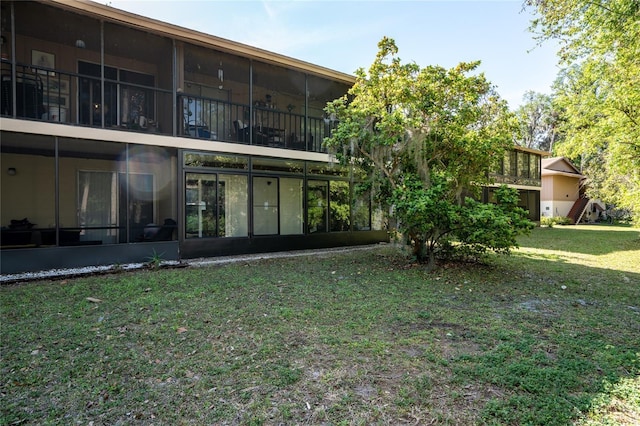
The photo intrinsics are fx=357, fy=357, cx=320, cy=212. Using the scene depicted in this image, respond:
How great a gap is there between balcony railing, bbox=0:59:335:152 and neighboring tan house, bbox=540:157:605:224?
2523 cm

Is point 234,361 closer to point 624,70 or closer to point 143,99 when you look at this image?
point 143,99

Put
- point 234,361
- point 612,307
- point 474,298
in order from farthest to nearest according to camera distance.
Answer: point 474,298 → point 612,307 → point 234,361

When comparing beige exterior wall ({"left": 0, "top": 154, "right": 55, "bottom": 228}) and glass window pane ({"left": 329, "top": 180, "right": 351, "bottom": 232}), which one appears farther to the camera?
glass window pane ({"left": 329, "top": 180, "right": 351, "bottom": 232})

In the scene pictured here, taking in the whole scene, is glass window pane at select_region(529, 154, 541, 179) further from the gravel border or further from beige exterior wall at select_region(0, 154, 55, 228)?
beige exterior wall at select_region(0, 154, 55, 228)

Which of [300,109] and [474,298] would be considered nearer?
[474,298]

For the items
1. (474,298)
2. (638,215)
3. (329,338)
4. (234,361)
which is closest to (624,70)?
(638,215)

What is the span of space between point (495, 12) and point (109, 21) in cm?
993

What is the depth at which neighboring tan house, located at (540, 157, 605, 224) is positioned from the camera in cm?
2884

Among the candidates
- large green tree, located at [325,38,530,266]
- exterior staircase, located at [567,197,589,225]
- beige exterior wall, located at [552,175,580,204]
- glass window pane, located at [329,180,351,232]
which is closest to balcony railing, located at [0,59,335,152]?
glass window pane, located at [329,180,351,232]

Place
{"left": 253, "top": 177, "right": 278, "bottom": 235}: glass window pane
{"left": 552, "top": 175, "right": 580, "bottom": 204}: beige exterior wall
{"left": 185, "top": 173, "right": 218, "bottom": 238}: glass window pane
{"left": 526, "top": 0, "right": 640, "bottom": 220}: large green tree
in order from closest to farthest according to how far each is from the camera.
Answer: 1. {"left": 526, "top": 0, "right": 640, "bottom": 220}: large green tree
2. {"left": 185, "top": 173, "right": 218, "bottom": 238}: glass window pane
3. {"left": 253, "top": 177, "right": 278, "bottom": 235}: glass window pane
4. {"left": 552, "top": 175, "right": 580, "bottom": 204}: beige exterior wall

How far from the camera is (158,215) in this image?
34.6 ft

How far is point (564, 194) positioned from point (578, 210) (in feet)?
5.72

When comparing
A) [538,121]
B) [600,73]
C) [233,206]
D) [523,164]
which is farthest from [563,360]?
[538,121]

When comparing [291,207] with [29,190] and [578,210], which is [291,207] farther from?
[578,210]
